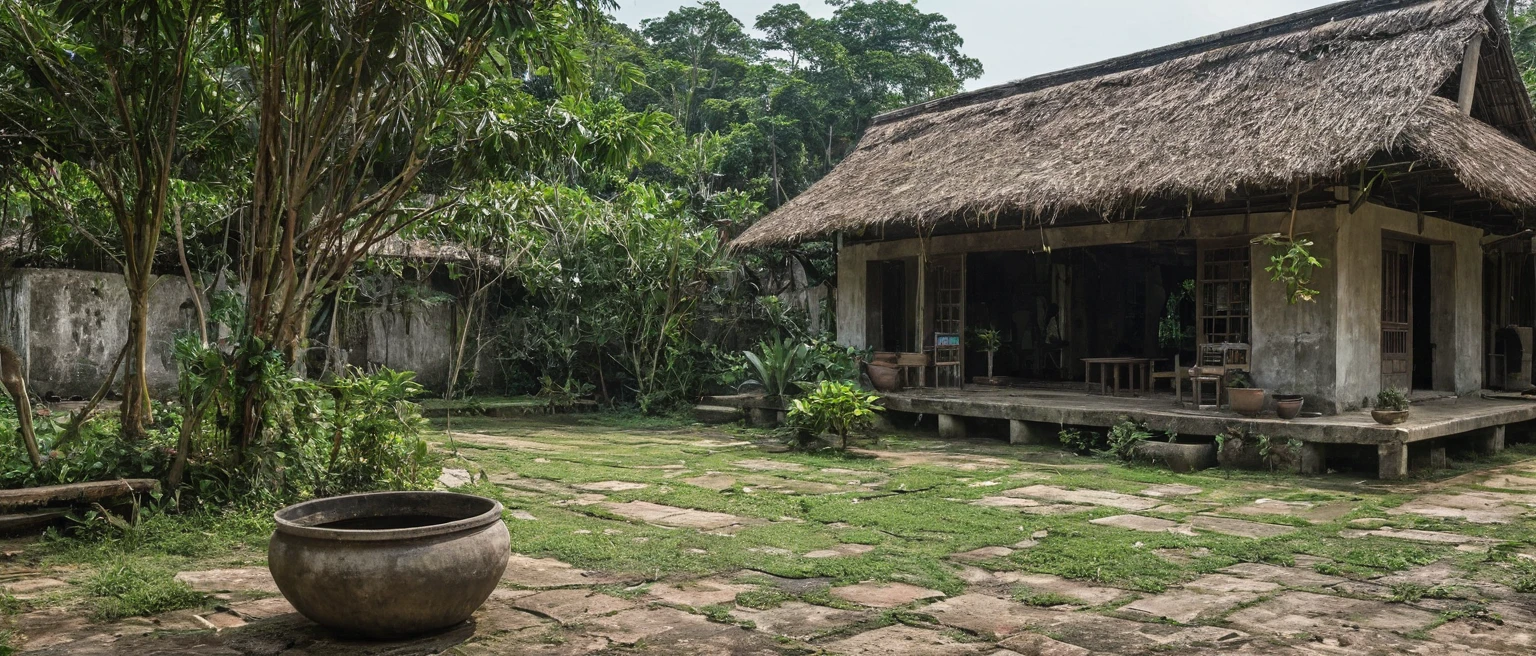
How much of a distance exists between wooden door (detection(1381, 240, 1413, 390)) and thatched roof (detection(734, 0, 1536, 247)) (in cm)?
120

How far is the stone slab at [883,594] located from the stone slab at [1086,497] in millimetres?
2473

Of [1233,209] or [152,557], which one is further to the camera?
[1233,209]

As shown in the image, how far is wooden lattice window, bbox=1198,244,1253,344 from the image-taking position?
948 cm

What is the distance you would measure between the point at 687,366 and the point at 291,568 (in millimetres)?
9596

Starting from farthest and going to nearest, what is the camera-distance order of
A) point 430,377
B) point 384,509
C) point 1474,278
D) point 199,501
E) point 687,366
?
point 430,377
point 687,366
point 1474,278
point 199,501
point 384,509

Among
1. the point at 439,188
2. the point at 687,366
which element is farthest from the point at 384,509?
the point at 687,366

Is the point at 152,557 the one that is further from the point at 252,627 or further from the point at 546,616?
the point at 546,616

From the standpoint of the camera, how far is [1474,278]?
1095cm

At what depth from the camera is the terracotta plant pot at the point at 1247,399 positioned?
8.17 m

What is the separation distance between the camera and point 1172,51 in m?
11.2

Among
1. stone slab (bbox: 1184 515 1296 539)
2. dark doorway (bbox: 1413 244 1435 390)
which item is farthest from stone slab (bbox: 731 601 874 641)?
dark doorway (bbox: 1413 244 1435 390)


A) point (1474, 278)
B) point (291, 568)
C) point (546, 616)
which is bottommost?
point (546, 616)

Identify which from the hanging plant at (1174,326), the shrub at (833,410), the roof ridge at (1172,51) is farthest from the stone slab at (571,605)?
the hanging plant at (1174,326)

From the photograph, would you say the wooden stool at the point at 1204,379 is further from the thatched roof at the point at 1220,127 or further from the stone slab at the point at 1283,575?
the stone slab at the point at 1283,575
